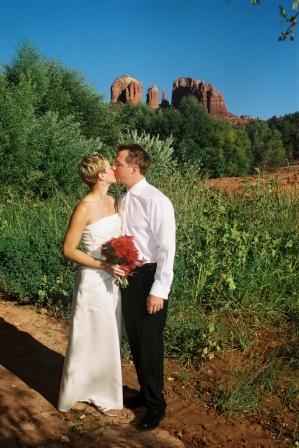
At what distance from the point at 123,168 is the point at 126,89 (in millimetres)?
108420

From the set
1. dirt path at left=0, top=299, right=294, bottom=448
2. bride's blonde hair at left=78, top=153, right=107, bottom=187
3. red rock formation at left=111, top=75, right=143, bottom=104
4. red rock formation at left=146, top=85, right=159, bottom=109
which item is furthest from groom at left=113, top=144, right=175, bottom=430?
red rock formation at left=146, top=85, right=159, bottom=109

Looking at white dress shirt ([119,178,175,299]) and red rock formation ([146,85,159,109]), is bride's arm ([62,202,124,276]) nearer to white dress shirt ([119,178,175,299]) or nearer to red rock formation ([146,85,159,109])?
white dress shirt ([119,178,175,299])

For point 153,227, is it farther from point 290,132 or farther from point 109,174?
point 290,132

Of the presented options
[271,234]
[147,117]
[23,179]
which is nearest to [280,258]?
[271,234]

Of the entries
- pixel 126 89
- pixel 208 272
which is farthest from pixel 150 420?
pixel 126 89

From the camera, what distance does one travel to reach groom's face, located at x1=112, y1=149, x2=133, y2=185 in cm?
368

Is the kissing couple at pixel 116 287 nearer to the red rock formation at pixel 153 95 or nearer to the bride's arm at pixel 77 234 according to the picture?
the bride's arm at pixel 77 234

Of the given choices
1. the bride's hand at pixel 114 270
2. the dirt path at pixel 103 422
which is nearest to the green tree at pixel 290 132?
the dirt path at pixel 103 422

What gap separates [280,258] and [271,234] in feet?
1.92

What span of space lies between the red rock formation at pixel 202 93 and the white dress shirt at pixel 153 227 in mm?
99271

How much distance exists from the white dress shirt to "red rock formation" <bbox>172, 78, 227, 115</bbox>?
99271mm

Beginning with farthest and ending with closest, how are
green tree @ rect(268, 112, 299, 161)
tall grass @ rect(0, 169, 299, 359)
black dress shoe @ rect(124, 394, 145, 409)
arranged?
green tree @ rect(268, 112, 299, 161) < tall grass @ rect(0, 169, 299, 359) < black dress shoe @ rect(124, 394, 145, 409)

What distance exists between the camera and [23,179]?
13.6m

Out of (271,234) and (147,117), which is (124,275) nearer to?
(271,234)
